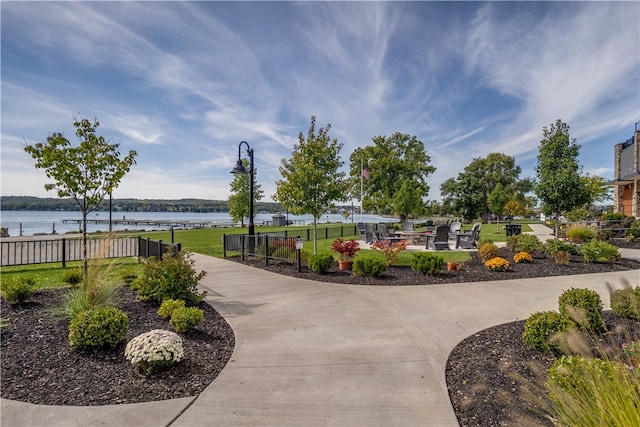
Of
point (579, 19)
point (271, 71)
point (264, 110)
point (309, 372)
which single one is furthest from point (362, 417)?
point (264, 110)

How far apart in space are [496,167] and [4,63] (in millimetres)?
64280

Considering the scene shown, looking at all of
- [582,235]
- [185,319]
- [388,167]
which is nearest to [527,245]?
[582,235]

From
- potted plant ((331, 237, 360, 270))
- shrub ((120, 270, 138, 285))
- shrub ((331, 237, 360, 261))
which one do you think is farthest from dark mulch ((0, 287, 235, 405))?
shrub ((331, 237, 360, 261))

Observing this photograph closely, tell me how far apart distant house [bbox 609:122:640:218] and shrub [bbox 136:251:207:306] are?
3088 centimetres

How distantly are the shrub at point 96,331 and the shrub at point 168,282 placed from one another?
1.70m

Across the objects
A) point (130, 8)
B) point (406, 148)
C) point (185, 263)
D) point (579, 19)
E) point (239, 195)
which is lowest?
point (185, 263)

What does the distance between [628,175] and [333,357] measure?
31366mm

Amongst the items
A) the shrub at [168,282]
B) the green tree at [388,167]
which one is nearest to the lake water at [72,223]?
the green tree at [388,167]

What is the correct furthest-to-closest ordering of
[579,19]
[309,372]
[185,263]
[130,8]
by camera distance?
[579,19]
[130,8]
[185,263]
[309,372]

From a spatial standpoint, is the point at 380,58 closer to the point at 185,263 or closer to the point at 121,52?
the point at 121,52

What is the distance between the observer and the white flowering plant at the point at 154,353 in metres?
3.41

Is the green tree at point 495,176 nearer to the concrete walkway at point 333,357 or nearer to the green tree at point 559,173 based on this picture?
the green tree at point 559,173

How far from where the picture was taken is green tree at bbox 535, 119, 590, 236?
14.3 meters

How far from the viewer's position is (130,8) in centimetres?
696
